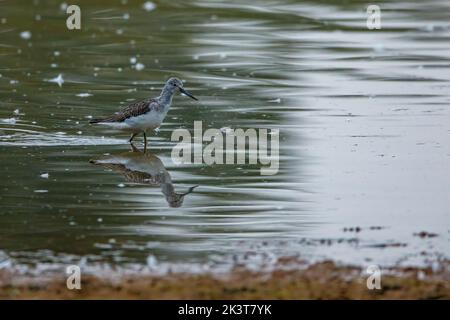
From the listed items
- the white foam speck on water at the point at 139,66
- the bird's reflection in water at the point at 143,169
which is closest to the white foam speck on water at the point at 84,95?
the white foam speck on water at the point at 139,66

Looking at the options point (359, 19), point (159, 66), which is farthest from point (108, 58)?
point (359, 19)

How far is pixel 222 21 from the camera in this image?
21.8 m

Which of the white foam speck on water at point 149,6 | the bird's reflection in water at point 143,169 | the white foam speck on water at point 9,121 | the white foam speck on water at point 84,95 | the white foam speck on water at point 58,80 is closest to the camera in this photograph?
the bird's reflection in water at point 143,169

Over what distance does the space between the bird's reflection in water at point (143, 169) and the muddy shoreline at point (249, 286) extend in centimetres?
225

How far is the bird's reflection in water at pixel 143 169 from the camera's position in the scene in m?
10.5

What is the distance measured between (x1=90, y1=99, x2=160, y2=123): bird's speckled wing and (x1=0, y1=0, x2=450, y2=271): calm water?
0.31m

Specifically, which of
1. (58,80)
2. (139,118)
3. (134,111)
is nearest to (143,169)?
(139,118)

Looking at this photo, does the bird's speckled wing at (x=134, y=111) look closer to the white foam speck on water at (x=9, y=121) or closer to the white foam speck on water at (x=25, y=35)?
the white foam speck on water at (x=9, y=121)

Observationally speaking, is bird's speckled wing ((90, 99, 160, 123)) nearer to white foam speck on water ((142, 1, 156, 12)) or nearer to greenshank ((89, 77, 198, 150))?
greenshank ((89, 77, 198, 150))

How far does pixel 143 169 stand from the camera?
11570mm

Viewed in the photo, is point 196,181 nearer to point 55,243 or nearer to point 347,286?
point 55,243

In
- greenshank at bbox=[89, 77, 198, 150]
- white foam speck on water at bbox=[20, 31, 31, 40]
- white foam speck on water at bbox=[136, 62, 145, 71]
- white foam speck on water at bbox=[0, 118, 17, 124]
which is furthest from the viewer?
white foam speck on water at bbox=[20, 31, 31, 40]

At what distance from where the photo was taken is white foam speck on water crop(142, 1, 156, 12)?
75.7ft

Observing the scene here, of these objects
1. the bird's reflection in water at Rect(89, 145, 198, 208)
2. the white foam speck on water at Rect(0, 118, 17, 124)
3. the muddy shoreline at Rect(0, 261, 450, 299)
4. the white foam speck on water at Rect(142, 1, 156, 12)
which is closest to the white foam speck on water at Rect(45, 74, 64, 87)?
the white foam speck on water at Rect(0, 118, 17, 124)
